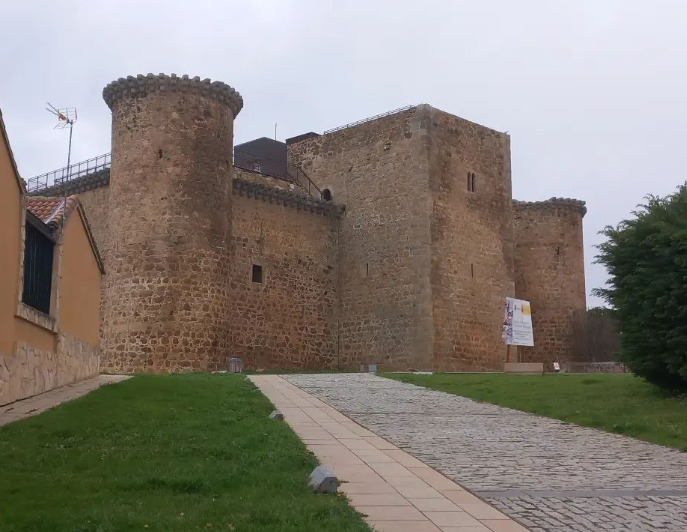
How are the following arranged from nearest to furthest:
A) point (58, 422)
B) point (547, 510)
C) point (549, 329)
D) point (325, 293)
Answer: point (547, 510) → point (58, 422) → point (325, 293) → point (549, 329)

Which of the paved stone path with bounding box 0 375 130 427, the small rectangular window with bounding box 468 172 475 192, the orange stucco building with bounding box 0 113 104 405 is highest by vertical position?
the small rectangular window with bounding box 468 172 475 192

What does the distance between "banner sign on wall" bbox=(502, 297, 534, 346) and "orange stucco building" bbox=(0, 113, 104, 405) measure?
53.6 ft

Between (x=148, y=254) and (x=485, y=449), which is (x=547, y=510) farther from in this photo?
(x=148, y=254)

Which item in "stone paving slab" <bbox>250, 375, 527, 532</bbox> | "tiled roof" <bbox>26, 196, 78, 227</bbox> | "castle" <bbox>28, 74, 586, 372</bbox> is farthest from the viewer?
"castle" <bbox>28, 74, 586, 372</bbox>

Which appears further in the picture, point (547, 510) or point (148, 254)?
point (148, 254)

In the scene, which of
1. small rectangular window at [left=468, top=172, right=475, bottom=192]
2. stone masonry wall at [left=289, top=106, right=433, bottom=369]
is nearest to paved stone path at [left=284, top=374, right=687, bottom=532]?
stone masonry wall at [left=289, top=106, right=433, bottom=369]

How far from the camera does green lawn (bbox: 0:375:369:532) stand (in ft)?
16.8

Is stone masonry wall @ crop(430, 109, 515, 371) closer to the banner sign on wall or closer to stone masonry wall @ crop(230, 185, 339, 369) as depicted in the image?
the banner sign on wall

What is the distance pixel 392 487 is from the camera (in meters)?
6.60

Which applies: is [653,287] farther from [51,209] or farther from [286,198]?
[286,198]

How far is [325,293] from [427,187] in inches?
229

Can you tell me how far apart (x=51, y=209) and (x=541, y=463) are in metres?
10.6

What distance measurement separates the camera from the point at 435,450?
8875 millimetres

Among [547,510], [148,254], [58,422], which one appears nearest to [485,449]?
[547,510]
